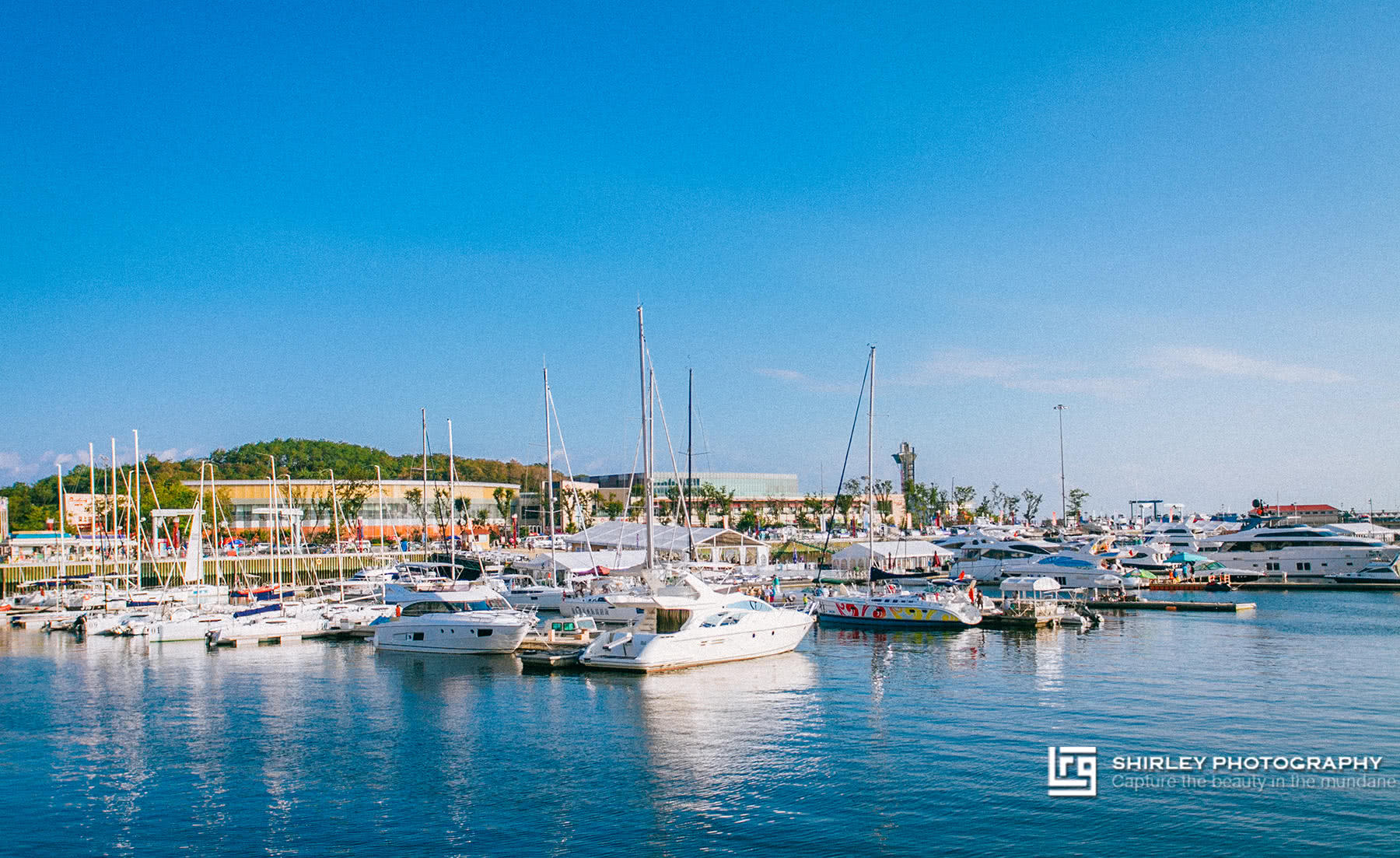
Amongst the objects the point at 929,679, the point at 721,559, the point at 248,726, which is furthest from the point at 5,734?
the point at 721,559

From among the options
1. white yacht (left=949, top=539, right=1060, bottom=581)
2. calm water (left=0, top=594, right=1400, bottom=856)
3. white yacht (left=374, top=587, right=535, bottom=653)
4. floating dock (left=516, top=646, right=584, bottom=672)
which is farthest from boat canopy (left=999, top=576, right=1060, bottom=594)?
white yacht (left=374, top=587, right=535, bottom=653)

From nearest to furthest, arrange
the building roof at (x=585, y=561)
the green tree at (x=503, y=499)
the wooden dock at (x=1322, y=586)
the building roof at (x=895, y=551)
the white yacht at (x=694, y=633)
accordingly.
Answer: the white yacht at (x=694, y=633) → the building roof at (x=585, y=561) → the wooden dock at (x=1322, y=586) → the building roof at (x=895, y=551) → the green tree at (x=503, y=499)

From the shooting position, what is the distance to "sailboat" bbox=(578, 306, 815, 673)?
4222 centimetres

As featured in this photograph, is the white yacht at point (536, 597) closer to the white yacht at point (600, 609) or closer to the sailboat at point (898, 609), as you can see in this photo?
the white yacht at point (600, 609)

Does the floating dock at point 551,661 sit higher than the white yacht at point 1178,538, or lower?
higher

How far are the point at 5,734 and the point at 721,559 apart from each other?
82.1 meters

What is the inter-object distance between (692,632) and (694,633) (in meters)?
0.08

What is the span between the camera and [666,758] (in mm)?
27938

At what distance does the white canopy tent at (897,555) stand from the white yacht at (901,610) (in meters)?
29.2

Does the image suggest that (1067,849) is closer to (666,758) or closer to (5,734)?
(666,758)

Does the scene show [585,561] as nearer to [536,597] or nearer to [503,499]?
[536,597]

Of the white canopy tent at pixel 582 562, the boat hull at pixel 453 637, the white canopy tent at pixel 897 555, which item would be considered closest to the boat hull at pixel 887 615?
the boat hull at pixel 453 637

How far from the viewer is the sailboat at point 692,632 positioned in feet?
139

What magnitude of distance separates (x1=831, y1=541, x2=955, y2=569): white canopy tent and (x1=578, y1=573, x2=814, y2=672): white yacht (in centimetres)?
4373
